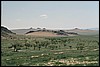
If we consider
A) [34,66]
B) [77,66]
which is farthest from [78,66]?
[34,66]

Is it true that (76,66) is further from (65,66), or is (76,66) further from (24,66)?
(24,66)

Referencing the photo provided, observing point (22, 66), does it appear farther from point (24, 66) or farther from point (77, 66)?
point (77, 66)

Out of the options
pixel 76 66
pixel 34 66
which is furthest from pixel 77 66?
pixel 34 66

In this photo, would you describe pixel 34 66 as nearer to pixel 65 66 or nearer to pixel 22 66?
pixel 22 66

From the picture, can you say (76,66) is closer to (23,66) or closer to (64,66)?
(64,66)

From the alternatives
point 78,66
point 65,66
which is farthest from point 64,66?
point 78,66
